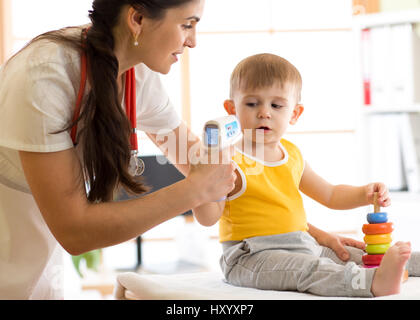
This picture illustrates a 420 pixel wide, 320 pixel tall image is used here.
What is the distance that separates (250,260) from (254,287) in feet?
0.21

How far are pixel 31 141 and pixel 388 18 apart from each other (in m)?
2.61

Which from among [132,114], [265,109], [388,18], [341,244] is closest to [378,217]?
[341,244]

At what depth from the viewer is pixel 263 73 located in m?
1.40

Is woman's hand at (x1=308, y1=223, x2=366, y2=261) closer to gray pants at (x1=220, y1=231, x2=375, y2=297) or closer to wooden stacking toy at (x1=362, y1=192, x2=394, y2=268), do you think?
gray pants at (x1=220, y1=231, x2=375, y2=297)

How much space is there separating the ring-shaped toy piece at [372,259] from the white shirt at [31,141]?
675 millimetres

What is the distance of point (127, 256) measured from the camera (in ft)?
13.5

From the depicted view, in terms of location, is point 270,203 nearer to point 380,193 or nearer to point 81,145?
point 380,193

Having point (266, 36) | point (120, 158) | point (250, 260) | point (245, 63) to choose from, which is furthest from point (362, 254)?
point (266, 36)

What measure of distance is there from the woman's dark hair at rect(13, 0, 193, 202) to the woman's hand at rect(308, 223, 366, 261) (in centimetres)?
59

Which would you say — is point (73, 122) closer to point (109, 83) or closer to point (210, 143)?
point (109, 83)

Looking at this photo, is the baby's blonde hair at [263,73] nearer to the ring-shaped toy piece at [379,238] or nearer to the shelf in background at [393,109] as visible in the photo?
the ring-shaped toy piece at [379,238]

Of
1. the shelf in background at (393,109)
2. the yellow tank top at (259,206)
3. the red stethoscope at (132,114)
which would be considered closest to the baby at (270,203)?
the yellow tank top at (259,206)

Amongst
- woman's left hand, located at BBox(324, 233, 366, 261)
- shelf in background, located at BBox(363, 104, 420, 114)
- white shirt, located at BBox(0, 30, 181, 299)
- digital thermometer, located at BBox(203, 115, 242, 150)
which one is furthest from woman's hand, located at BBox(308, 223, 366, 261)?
shelf in background, located at BBox(363, 104, 420, 114)

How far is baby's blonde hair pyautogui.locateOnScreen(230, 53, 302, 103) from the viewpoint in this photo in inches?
55.2
